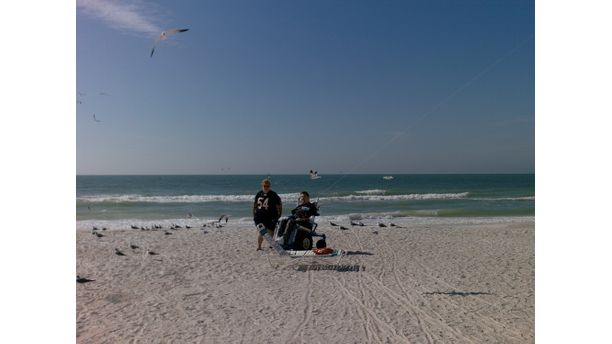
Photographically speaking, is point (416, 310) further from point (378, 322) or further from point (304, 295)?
point (304, 295)

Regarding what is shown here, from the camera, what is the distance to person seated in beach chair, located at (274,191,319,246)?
8398mm

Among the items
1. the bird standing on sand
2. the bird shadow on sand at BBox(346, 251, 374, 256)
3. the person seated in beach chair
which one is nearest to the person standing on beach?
the person seated in beach chair

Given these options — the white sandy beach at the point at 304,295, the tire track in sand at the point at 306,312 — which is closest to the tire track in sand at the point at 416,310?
the white sandy beach at the point at 304,295

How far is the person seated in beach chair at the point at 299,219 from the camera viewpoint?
8.40 m

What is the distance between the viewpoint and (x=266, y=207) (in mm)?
8750

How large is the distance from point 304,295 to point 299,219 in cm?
251

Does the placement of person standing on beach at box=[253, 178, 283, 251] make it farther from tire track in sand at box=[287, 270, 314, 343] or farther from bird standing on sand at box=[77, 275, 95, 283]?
bird standing on sand at box=[77, 275, 95, 283]

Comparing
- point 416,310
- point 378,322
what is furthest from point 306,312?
point 416,310

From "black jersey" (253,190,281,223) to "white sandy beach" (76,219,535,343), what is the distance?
2.67 feet

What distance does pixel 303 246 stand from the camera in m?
8.65
